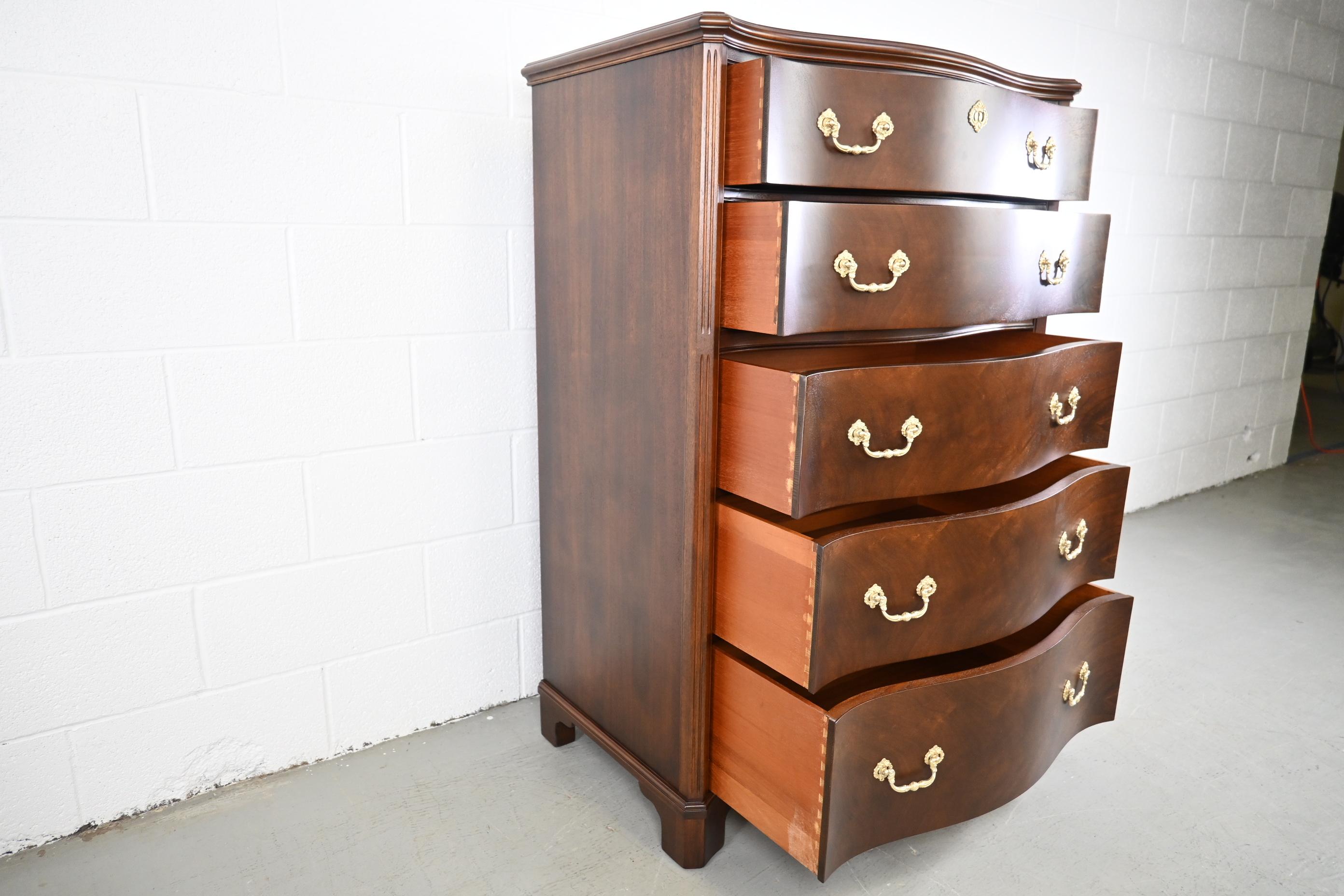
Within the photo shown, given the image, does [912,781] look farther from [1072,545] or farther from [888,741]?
[1072,545]

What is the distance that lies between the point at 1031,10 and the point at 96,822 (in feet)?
8.37

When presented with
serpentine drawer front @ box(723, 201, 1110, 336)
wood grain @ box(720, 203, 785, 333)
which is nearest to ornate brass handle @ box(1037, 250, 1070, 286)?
serpentine drawer front @ box(723, 201, 1110, 336)

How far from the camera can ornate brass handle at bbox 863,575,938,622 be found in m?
1.10

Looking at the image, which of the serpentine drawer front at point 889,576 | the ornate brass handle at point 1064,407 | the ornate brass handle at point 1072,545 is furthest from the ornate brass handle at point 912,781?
the ornate brass handle at point 1064,407

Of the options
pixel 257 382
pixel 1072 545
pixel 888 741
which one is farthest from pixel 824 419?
pixel 257 382

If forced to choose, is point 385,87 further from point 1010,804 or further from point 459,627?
point 1010,804

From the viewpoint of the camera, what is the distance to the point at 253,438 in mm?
1368

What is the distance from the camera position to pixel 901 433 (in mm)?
1104

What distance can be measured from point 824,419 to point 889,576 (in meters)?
0.23

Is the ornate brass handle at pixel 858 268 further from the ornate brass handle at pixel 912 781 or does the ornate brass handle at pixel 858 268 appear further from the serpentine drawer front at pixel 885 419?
the ornate brass handle at pixel 912 781

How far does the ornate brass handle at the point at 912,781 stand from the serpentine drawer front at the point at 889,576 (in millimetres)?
120

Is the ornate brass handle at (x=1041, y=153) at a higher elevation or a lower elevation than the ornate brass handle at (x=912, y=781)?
higher

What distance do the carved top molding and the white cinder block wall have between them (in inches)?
15.4

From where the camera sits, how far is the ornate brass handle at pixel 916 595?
1.10 metres
